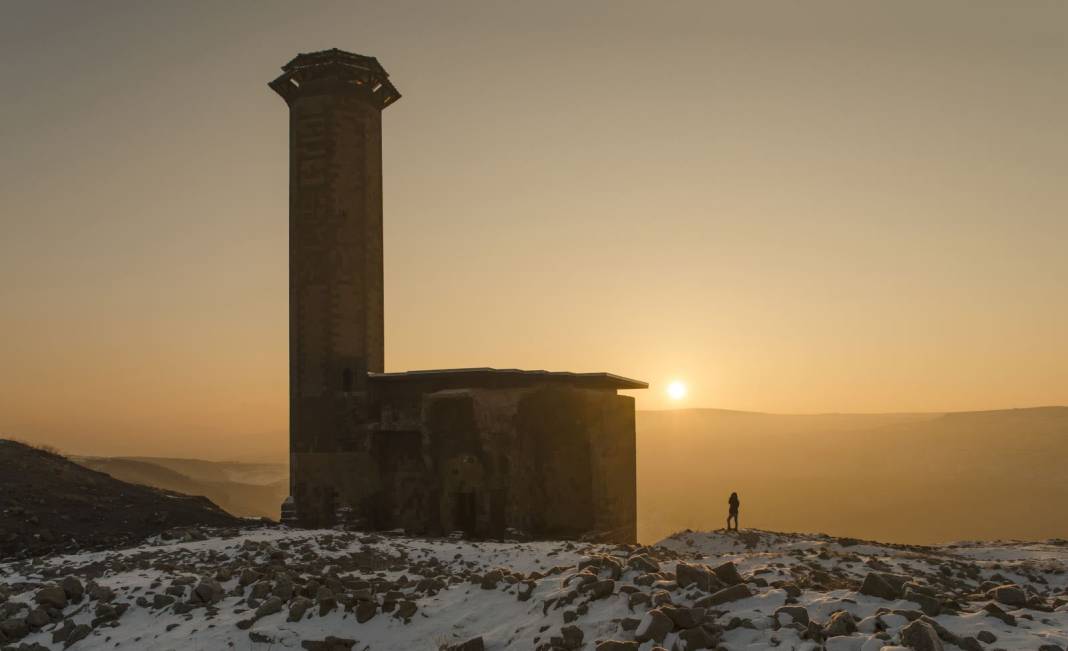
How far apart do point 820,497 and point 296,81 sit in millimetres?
82963

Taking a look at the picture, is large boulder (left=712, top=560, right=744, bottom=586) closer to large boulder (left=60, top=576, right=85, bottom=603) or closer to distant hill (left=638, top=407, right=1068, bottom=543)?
large boulder (left=60, top=576, right=85, bottom=603)

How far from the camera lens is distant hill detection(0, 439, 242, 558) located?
18078 mm

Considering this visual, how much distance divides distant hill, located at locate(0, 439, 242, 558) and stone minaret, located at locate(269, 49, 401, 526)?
3834mm

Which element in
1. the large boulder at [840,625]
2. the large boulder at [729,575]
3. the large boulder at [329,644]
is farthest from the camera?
the large boulder at [329,644]

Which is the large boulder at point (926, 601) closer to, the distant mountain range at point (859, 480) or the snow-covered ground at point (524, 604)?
the snow-covered ground at point (524, 604)

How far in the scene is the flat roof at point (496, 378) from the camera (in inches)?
901

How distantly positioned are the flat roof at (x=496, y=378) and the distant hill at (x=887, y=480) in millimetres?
52279

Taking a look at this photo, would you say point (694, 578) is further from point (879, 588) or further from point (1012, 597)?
point (1012, 597)

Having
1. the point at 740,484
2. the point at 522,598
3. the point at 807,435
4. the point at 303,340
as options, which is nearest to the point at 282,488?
the point at 740,484

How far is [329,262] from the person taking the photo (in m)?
26.2

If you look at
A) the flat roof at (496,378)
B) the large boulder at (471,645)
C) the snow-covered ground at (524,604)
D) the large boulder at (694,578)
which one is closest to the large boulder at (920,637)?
the snow-covered ground at (524,604)

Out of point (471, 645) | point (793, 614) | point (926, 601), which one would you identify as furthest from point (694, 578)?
point (471, 645)

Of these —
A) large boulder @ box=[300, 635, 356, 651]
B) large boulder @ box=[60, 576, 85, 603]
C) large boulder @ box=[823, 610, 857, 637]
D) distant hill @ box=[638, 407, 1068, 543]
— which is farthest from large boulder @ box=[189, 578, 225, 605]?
distant hill @ box=[638, 407, 1068, 543]

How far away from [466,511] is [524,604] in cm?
1390
